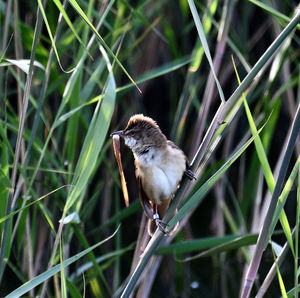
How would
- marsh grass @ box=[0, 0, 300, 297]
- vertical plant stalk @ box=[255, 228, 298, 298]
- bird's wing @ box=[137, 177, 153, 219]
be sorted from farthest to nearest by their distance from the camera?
bird's wing @ box=[137, 177, 153, 219] < marsh grass @ box=[0, 0, 300, 297] < vertical plant stalk @ box=[255, 228, 298, 298]

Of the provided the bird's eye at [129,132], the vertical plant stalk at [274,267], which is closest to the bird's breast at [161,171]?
the bird's eye at [129,132]

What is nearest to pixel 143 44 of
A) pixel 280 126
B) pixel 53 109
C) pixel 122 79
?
pixel 122 79

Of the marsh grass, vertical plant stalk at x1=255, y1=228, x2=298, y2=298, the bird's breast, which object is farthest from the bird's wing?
vertical plant stalk at x1=255, y1=228, x2=298, y2=298

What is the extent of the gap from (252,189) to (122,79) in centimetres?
104

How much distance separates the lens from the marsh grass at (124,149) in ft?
6.82

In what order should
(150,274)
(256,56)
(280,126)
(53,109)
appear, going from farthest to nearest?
(280,126) → (256,56) → (53,109) → (150,274)

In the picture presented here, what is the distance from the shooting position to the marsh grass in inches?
81.8

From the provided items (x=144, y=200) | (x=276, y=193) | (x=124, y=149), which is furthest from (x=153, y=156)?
(x=124, y=149)

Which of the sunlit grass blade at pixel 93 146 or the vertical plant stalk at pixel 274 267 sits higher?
the sunlit grass blade at pixel 93 146

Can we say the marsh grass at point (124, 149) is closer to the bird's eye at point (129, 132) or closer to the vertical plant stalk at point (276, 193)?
the vertical plant stalk at point (276, 193)

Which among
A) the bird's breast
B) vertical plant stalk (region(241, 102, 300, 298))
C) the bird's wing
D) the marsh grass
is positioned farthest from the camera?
the bird's wing

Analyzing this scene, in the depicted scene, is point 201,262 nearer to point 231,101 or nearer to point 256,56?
point 256,56

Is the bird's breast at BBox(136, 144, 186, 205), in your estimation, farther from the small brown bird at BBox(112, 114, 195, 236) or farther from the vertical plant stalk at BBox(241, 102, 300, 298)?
the vertical plant stalk at BBox(241, 102, 300, 298)

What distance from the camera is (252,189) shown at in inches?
129
